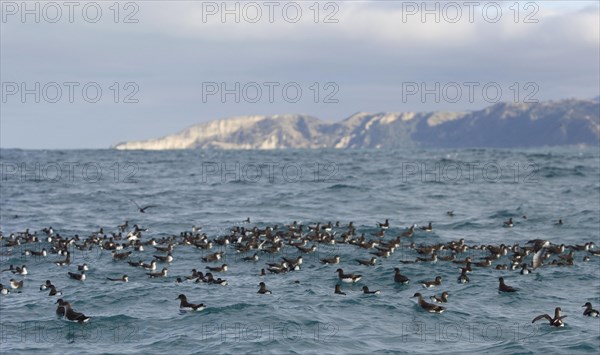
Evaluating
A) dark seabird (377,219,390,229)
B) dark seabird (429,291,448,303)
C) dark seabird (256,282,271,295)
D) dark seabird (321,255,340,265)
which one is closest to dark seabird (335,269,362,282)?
dark seabird (321,255,340,265)

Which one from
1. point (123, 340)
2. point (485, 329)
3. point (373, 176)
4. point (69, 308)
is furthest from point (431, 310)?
point (373, 176)

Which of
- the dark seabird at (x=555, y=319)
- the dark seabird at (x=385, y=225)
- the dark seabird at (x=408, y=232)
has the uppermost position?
the dark seabird at (x=385, y=225)

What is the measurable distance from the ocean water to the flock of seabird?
396 millimetres

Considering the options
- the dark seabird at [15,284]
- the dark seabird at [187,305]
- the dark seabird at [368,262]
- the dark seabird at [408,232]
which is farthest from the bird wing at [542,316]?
A: the dark seabird at [15,284]

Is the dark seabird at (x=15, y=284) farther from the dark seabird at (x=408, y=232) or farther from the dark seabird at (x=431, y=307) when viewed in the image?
→ the dark seabird at (x=408, y=232)

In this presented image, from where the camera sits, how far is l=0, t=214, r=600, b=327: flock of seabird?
29.9 metres

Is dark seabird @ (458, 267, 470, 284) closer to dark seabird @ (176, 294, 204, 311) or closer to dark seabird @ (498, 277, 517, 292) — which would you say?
dark seabird @ (498, 277, 517, 292)

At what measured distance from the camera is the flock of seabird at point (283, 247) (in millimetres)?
29875

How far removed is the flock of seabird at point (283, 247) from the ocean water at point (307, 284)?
40 cm

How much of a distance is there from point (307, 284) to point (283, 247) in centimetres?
739

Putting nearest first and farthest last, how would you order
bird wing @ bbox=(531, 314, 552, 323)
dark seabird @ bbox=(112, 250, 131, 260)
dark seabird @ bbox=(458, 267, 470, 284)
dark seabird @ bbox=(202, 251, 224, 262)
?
bird wing @ bbox=(531, 314, 552, 323)
dark seabird @ bbox=(458, 267, 470, 284)
dark seabird @ bbox=(202, 251, 224, 262)
dark seabird @ bbox=(112, 250, 131, 260)

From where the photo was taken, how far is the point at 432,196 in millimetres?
59844

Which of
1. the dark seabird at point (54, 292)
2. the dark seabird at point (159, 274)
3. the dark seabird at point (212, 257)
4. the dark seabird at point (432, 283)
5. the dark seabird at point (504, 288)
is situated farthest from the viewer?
the dark seabird at point (212, 257)

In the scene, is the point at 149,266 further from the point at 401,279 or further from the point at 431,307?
the point at 431,307
